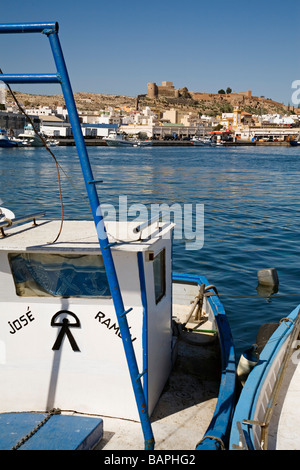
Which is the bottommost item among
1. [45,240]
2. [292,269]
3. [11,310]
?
[292,269]

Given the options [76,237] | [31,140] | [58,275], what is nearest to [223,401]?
[58,275]

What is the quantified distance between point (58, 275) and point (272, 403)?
128 inches

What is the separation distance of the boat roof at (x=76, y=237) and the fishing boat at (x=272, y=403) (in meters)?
2.27

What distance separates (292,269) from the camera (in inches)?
634

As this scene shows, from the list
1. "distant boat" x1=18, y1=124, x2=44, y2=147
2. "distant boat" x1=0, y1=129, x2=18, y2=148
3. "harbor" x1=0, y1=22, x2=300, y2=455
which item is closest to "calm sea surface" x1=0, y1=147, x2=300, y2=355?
"harbor" x1=0, y1=22, x2=300, y2=455

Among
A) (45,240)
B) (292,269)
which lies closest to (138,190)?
(292,269)

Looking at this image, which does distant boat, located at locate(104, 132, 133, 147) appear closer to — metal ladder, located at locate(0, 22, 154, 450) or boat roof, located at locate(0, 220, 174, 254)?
boat roof, located at locate(0, 220, 174, 254)

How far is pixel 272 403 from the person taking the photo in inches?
235

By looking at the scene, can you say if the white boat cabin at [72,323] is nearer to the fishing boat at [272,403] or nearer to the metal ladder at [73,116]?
the metal ladder at [73,116]

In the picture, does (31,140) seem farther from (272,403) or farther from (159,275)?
(272,403)

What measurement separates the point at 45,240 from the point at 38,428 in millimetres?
2026

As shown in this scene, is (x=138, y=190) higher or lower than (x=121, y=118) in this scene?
lower

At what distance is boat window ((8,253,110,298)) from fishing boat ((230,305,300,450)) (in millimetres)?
2177
